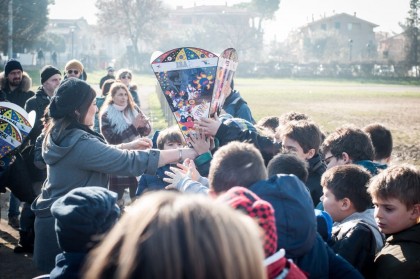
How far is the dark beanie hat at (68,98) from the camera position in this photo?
3736 millimetres

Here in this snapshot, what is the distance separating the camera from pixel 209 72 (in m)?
3.54

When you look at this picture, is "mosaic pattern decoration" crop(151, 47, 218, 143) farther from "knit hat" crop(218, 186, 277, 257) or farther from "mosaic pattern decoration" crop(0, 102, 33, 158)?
"mosaic pattern decoration" crop(0, 102, 33, 158)

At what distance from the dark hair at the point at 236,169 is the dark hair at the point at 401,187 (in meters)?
1.01

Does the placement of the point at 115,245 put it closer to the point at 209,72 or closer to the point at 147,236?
the point at 147,236

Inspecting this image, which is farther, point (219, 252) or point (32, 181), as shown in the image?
point (32, 181)

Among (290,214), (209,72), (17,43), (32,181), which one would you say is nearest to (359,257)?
(290,214)

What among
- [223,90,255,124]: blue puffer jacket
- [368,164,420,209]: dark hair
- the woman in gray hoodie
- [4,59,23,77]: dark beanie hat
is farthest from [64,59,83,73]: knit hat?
[368,164,420,209]: dark hair

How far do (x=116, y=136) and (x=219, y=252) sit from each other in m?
6.26

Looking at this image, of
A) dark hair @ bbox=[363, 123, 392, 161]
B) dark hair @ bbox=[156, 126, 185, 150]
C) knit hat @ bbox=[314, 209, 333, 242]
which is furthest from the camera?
dark hair @ bbox=[363, 123, 392, 161]

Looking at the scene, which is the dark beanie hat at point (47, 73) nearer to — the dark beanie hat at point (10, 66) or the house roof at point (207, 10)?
the dark beanie hat at point (10, 66)

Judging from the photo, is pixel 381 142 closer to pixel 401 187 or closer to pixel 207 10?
Answer: pixel 401 187

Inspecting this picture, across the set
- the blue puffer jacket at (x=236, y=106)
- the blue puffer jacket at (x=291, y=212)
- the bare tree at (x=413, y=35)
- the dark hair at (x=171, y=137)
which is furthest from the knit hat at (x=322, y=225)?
the bare tree at (x=413, y=35)

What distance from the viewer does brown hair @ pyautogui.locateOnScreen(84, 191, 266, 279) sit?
1.29 meters

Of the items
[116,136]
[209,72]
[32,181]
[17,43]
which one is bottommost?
[32,181]
